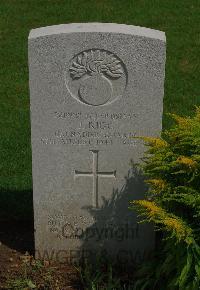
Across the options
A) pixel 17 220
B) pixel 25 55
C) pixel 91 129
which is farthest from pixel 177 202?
pixel 25 55

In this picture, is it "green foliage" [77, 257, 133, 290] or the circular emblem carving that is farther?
"green foliage" [77, 257, 133, 290]

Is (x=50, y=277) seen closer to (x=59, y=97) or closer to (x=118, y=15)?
(x=59, y=97)

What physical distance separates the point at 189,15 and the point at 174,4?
61 centimetres

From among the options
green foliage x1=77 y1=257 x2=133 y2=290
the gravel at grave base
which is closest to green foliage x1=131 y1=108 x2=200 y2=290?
green foliage x1=77 y1=257 x2=133 y2=290

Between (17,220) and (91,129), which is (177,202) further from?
(17,220)

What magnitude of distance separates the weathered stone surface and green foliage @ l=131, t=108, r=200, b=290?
0.28m

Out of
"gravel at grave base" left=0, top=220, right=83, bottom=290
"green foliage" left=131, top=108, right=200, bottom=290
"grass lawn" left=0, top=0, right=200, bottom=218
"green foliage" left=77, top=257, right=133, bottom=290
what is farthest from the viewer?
"grass lawn" left=0, top=0, right=200, bottom=218

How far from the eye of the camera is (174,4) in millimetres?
11852

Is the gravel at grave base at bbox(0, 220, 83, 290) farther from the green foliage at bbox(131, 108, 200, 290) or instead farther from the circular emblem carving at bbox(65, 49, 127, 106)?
the circular emblem carving at bbox(65, 49, 127, 106)

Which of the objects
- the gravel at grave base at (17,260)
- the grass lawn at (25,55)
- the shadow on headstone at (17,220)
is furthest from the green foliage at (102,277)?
the grass lawn at (25,55)

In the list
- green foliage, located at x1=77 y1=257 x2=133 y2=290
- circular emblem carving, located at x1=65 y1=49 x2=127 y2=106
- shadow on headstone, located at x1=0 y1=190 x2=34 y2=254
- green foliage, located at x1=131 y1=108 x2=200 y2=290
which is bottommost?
green foliage, located at x1=77 y1=257 x2=133 y2=290

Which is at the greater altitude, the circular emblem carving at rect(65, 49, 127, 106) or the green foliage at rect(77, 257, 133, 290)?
the circular emblem carving at rect(65, 49, 127, 106)

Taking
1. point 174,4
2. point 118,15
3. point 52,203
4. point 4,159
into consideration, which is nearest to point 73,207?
point 52,203

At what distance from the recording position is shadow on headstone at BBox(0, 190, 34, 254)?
5734mm
